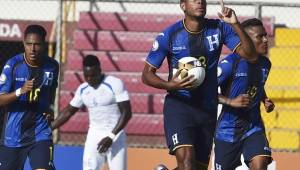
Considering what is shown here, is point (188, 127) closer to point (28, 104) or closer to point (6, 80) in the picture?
point (28, 104)

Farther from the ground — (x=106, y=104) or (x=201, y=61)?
(x=201, y=61)

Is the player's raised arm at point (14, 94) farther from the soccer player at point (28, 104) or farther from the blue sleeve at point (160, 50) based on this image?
the blue sleeve at point (160, 50)

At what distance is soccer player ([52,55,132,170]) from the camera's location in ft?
34.4

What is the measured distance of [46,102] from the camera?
8.41 m

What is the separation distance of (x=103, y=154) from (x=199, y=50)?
337cm

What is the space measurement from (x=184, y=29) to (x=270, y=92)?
6777 mm

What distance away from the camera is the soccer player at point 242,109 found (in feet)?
28.4

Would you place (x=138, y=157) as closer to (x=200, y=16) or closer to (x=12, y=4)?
(x=200, y=16)

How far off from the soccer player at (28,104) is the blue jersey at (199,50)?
1.22 meters

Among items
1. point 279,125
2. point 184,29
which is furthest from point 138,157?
point 184,29

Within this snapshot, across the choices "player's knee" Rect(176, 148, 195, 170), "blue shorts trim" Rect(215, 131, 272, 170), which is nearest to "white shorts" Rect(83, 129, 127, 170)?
"blue shorts trim" Rect(215, 131, 272, 170)

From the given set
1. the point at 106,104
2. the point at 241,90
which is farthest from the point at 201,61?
the point at 106,104

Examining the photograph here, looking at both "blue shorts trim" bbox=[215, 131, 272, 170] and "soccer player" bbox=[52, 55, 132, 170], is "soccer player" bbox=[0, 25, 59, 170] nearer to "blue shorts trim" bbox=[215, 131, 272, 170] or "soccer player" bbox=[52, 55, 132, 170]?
"blue shorts trim" bbox=[215, 131, 272, 170]

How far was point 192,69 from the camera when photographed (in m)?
7.31
